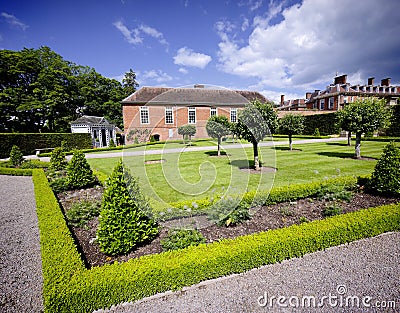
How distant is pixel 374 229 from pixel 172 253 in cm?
432

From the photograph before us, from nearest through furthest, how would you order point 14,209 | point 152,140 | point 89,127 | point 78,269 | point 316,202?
point 78,269 < point 152,140 < point 316,202 < point 14,209 < point 89,127

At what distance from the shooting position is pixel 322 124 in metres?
30.4

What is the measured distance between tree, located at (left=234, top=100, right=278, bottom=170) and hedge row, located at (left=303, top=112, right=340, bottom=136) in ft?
78.7

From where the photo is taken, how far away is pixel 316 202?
5934 millimetres

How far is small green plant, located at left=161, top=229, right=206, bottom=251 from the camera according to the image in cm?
377

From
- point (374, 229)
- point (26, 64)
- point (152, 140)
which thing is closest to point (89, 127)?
point (26, 64)

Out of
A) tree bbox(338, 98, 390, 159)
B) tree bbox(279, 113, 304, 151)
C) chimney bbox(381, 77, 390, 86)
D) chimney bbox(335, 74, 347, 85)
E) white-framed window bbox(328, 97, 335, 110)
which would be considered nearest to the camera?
tree bbox(338, 98, 390, 159)

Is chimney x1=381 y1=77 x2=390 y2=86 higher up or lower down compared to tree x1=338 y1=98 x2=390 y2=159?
higher up

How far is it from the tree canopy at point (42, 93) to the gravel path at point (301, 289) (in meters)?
43.2

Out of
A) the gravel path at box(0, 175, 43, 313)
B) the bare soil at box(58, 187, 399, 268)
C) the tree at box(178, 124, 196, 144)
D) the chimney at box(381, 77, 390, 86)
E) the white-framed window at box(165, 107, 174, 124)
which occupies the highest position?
the chimney at box(381, 77, 390, 86)

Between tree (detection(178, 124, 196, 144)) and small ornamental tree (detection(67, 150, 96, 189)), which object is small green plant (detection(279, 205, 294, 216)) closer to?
tree (detection(178, 124, 196, 144))

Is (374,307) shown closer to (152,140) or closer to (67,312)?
(67,312)

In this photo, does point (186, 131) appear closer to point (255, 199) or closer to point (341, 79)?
point (255, 199)

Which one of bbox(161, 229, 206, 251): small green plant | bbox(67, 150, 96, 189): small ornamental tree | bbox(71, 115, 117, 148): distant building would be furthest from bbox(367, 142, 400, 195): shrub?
bbox(71, 115, 117, 148): distant building
